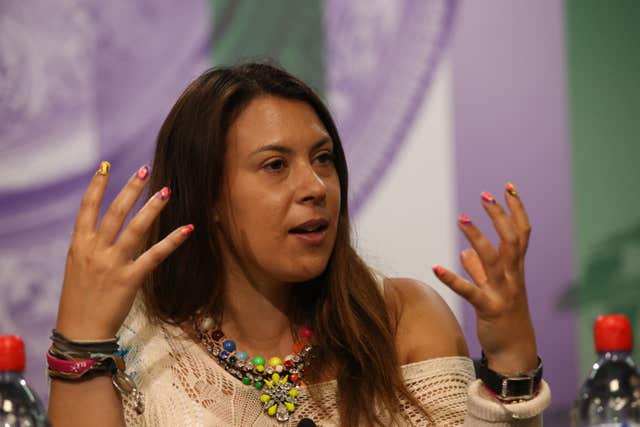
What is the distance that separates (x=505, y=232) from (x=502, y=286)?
102mm

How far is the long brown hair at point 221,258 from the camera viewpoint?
230cm

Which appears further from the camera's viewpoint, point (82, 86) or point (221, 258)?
point (82, 86)

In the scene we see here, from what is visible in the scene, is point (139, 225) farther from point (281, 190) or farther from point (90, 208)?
point (281, 190)

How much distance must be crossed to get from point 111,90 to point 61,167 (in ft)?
0.94

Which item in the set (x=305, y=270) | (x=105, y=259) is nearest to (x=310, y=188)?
(x=305, y=270)

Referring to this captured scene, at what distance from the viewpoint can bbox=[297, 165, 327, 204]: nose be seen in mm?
2213

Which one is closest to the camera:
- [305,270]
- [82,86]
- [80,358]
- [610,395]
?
[610,395]

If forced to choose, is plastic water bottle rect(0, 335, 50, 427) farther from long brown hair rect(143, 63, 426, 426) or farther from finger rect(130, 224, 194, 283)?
long brown hair rect(143, 63, 426, 426)

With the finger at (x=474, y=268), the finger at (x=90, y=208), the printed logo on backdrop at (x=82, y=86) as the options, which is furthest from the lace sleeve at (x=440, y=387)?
the printed logo on backdrop at (x=82, y=86)

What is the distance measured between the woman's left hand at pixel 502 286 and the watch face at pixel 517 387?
21 mm

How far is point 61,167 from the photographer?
322cm

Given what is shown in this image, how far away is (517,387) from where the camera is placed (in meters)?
1.85

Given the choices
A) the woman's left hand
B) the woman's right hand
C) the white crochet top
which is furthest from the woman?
the woman's left hand

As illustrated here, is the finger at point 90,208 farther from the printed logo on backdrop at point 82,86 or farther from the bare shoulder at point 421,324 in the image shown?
the printed logo on backdrop at point 82,86
